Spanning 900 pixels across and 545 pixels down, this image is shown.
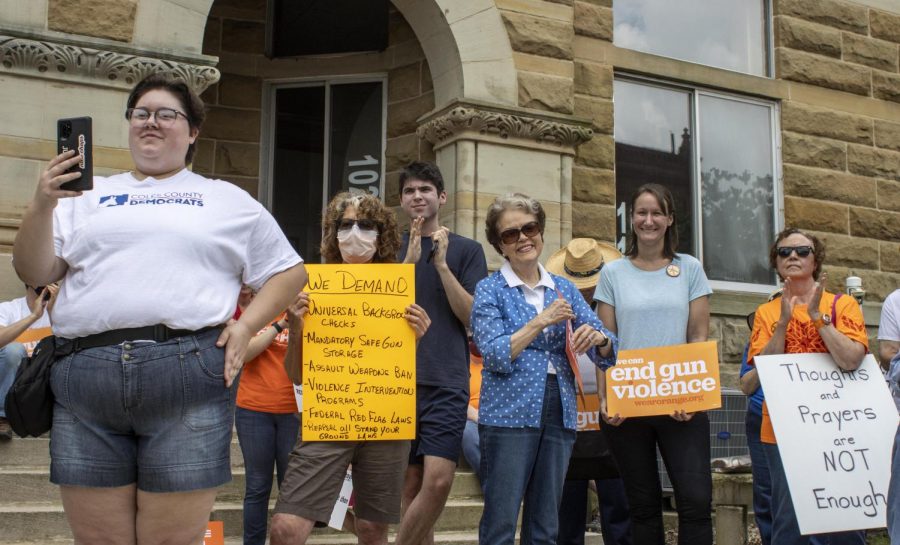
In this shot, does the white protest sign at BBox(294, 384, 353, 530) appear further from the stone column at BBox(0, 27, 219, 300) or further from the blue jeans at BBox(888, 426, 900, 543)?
the stone column at BBox(0, 27, 219, 300)

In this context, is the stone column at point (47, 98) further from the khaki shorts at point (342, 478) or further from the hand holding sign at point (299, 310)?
the khaki shorts at point (342, 478)

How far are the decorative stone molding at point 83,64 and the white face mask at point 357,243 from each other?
3640mm

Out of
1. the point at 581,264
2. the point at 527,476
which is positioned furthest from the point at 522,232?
the point at 581,264

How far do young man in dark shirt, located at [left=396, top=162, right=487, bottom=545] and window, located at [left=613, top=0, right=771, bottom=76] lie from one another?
596cm

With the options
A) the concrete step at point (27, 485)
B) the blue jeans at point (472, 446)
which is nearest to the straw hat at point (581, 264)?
the blue jeans at point (472, 446)

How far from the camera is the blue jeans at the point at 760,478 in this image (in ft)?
18.3

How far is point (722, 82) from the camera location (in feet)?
34.9

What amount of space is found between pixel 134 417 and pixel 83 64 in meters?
5.21

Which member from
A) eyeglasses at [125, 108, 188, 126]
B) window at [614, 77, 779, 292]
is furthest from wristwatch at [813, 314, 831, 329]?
window at [614, 77, 779, 292]

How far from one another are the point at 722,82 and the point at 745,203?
134 centimetres

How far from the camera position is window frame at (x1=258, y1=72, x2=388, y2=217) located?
1023cm

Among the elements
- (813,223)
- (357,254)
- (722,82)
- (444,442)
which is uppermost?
(722,82)

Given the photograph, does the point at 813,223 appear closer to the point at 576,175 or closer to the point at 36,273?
the point at 576,175

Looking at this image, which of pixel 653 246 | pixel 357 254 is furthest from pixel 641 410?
pixel 357 254
